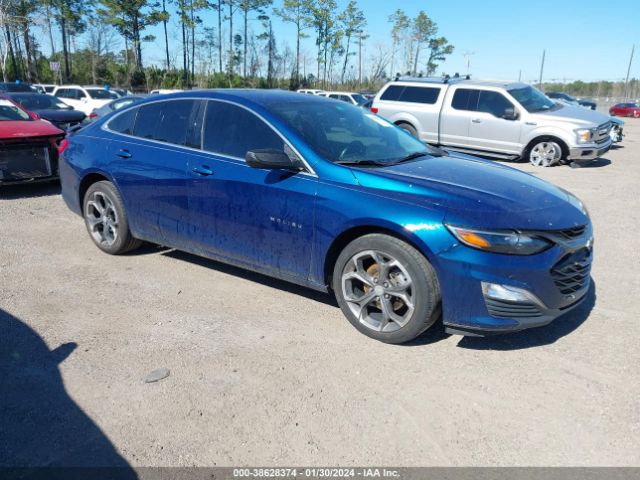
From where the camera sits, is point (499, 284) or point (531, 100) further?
point (531, 100)

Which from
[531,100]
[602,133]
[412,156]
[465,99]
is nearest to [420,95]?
[465,99]

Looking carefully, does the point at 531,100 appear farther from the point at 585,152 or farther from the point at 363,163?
the point at 363,163

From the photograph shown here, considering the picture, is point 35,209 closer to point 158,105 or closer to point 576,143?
point 158,105

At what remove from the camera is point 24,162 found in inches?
313

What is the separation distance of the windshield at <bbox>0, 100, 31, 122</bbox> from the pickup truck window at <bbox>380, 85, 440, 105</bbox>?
844 centimetres

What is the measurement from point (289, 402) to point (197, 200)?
2.07m

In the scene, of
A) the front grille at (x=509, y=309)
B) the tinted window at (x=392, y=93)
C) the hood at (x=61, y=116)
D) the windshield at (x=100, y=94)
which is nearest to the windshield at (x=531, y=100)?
the tinted window at (x=392, y=93)

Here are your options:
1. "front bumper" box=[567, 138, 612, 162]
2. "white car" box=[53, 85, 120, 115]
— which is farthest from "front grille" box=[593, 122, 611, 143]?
"white car" box=[53, 85, 120, 115]

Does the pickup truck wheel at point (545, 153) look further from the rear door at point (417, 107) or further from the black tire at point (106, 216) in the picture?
the black tire at point (106, 216)

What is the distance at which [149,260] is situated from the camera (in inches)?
211

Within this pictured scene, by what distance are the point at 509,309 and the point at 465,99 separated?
1035 centimetres

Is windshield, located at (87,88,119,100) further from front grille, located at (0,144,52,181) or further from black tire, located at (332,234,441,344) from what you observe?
black tire, located at (332,234,441,344)

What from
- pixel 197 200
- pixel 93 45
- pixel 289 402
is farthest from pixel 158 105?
pixel 93 45

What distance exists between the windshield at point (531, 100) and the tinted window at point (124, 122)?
9467mm
